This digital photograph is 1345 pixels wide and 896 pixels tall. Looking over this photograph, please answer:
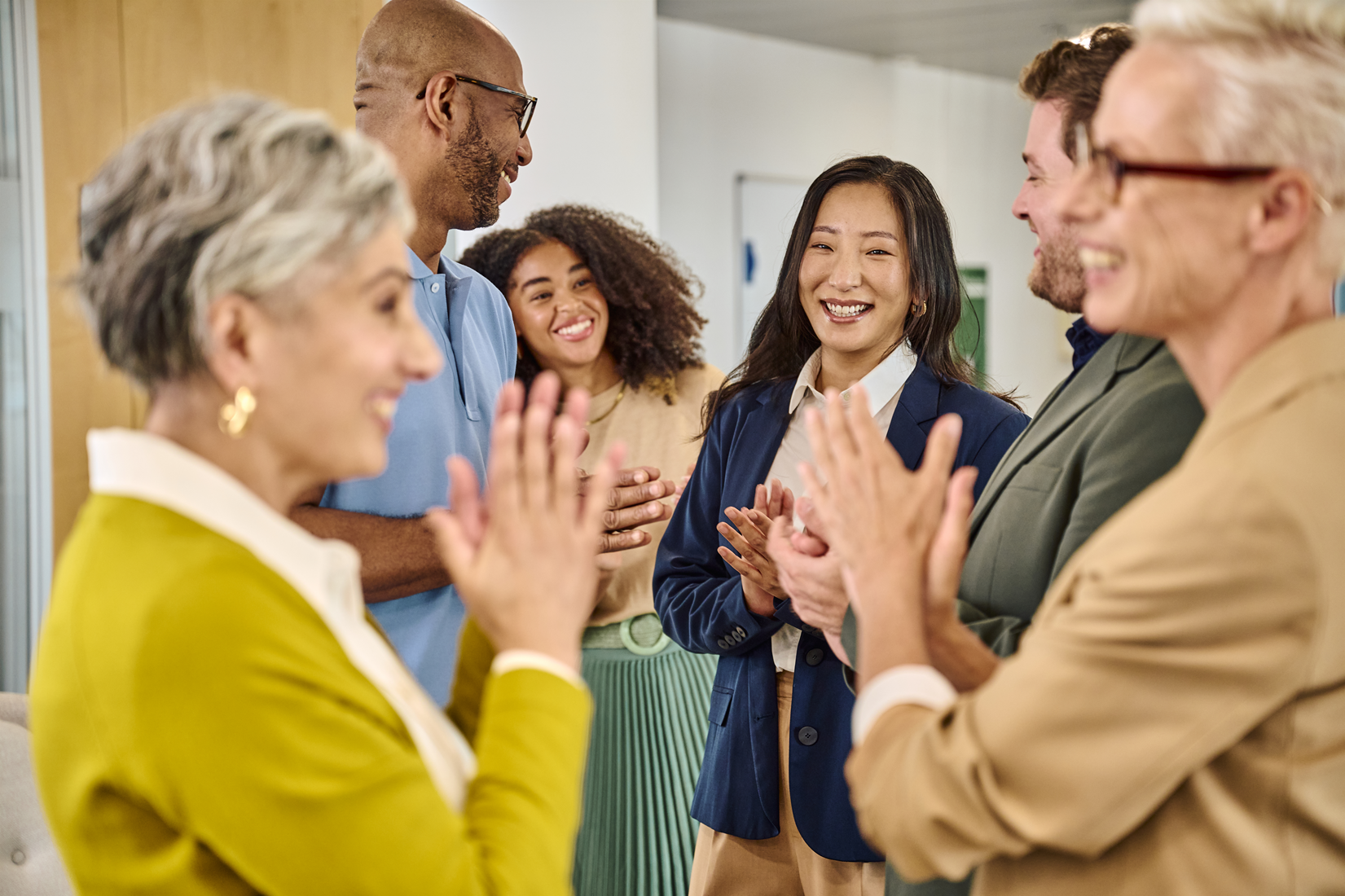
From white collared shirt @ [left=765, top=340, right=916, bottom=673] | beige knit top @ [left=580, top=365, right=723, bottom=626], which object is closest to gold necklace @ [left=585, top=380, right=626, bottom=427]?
beige knit top @ [left=580, top=365, right=723, bottom=626]

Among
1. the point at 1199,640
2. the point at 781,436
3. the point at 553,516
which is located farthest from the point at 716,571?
the point at 1199,640

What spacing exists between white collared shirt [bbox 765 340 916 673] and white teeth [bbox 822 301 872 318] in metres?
0.11

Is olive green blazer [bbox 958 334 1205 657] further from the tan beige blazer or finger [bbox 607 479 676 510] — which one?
finger [bbox 607 479 676 510]

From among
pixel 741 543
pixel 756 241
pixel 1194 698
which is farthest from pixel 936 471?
pixel 756 241

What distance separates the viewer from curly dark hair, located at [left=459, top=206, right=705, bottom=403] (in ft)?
9.85

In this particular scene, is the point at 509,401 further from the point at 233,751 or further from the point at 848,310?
the point at 848,310

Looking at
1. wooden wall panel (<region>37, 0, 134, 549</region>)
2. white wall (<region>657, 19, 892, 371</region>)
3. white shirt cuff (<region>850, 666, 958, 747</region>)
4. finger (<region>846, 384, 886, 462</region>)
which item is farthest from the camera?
white wall (<region>657, 19, 892, 371</region>)

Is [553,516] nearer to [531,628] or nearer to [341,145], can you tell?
[531,628]

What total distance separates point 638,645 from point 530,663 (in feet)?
5.64

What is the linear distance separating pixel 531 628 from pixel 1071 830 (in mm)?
511

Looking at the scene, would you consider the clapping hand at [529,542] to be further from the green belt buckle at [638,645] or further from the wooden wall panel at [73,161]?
the wooden wall panel at [73,161]

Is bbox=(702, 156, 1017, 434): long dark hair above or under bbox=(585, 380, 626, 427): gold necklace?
above

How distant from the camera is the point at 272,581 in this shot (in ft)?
2.86

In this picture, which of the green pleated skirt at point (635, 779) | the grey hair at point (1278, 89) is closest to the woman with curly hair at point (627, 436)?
the green pleated skirt at point (635, 779)
